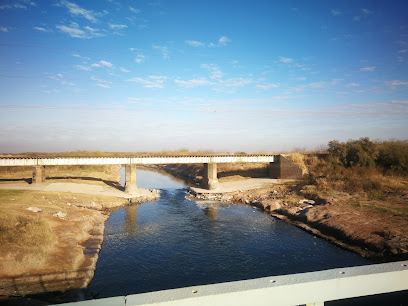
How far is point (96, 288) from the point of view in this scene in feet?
52.6

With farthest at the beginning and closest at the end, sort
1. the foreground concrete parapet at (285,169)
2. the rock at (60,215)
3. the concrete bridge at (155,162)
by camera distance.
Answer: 1. the foreground concrete parapet at (285,169)
2. the concrete bridge at (155,162)
3. the rock at (60,215)

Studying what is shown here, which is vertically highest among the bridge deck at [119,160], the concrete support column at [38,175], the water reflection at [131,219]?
the bridge deck at [119,160]

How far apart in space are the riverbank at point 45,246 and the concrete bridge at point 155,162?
35.7 ft

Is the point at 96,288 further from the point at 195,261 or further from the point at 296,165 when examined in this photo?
the point at 296,165

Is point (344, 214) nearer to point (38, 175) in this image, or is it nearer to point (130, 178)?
point (130, 178)

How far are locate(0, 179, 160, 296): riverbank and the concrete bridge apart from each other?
1087 cm

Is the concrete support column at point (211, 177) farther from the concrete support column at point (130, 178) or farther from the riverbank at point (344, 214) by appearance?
A: the concrete support column at point (130, 178)

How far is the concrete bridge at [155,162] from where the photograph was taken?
4409 centimetres

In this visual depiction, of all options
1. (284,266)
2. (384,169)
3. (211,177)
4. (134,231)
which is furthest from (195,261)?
(384,169)

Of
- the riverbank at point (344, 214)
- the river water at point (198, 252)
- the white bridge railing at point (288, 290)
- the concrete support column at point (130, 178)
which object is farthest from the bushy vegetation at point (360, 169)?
the white bridge railing at point (288, 290)

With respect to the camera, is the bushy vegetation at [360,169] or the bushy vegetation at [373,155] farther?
the bushy vegetation at [373,155]

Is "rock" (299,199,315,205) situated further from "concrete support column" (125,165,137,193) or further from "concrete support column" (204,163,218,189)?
"concrete support column" (125,165,137,193)

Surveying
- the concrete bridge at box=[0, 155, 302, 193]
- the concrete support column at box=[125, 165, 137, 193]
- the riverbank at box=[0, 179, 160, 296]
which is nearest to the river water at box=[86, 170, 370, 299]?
the riverbank at box=[0, 179, 160, 296]

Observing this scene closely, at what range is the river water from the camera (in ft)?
56.9
